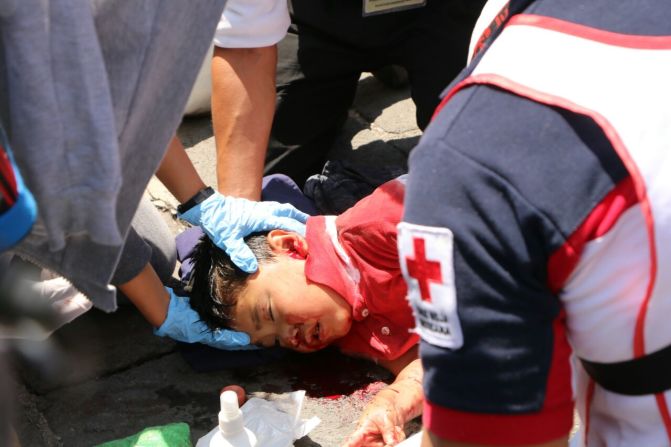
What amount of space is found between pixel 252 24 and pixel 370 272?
77cm

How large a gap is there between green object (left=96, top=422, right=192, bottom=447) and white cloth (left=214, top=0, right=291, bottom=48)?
1054 millimetres

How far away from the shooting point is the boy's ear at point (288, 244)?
2.17 meters

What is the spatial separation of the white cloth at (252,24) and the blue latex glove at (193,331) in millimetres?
732

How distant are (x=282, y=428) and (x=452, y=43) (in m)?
1.28

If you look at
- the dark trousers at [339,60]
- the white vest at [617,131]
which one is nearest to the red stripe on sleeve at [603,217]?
the white vest at [617,131]

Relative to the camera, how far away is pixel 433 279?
93 cm

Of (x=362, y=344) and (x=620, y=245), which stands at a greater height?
(x=620, y=245)

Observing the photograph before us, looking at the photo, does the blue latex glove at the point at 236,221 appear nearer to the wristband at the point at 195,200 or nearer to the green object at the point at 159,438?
the wristband at the point at 195,200

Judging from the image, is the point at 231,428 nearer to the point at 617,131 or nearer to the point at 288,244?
the point at 288,244

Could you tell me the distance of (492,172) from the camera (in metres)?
0.87

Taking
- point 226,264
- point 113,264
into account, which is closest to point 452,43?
point 226,264

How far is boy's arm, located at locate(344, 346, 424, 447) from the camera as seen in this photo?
1791 mm

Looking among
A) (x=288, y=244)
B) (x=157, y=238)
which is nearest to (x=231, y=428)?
(x=288, y=244)

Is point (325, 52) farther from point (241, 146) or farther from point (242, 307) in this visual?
point (242, 307)
